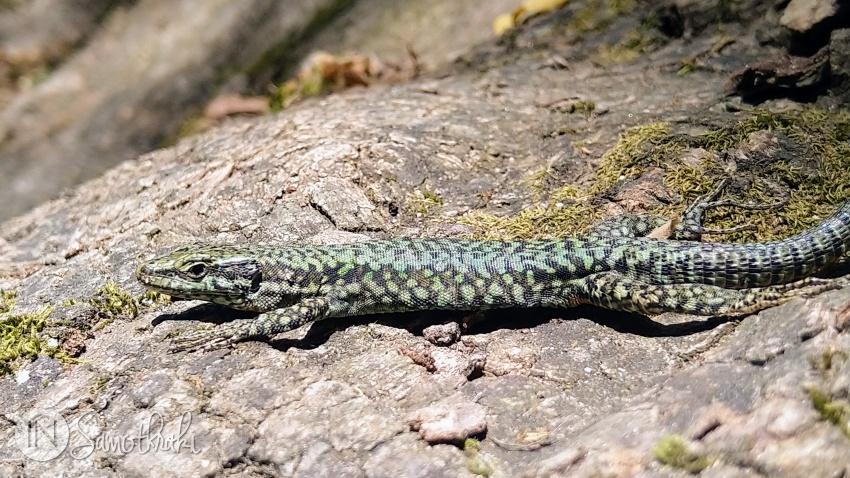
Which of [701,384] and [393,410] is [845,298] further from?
[393,410]

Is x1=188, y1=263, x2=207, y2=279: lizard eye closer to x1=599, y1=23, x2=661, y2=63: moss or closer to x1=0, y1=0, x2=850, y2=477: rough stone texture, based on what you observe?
x1=0, y1=0, x2=850, y2=477: rough stone texture

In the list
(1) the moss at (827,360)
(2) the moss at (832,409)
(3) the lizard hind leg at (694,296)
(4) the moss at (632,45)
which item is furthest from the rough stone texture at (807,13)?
(2) the moss at (832,409)

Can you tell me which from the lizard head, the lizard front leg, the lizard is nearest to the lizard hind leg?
the lizard

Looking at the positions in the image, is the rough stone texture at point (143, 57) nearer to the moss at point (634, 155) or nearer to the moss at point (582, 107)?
the moss at point (582, 107)

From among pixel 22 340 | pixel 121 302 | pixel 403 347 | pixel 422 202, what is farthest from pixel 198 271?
pixel 422 202

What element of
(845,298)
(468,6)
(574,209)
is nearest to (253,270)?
(574,209)

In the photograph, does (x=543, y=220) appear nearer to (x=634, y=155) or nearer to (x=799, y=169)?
(x=634, y=155)

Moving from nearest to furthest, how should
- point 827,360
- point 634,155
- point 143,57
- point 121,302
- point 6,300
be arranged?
→ point 827,360
point 121,302
point 6,300
point 634,155
point 143,57
